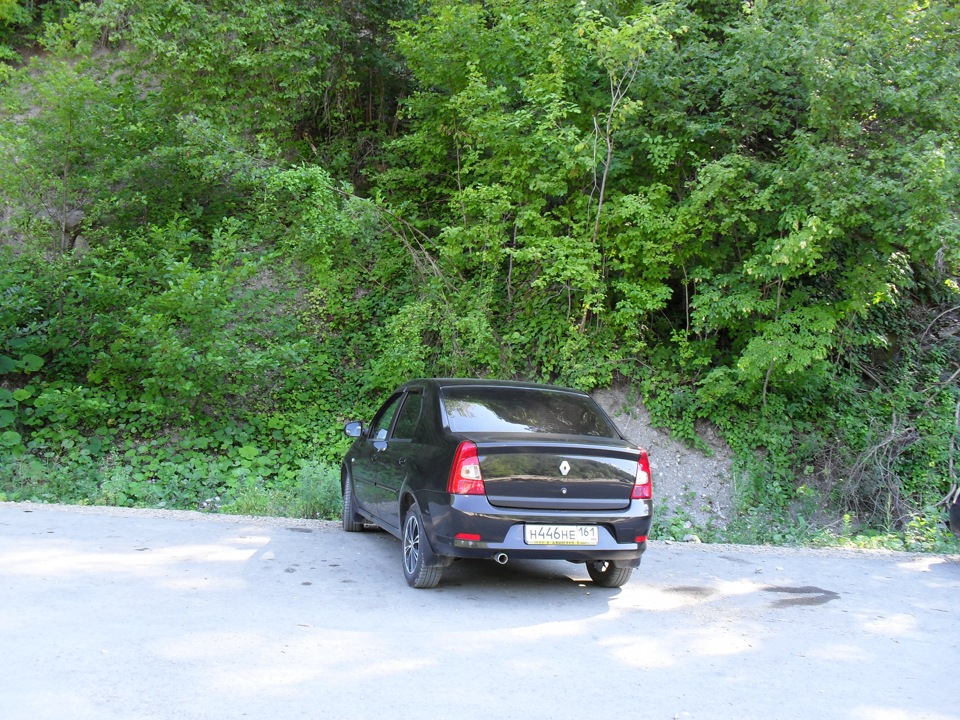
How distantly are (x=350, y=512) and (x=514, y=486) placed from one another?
3285mm

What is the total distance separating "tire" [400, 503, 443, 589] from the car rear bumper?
15 centimetres

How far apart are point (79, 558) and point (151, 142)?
459 inches

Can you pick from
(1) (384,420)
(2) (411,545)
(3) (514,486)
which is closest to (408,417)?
(1) (384,420)

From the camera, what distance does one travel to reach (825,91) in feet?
35.6

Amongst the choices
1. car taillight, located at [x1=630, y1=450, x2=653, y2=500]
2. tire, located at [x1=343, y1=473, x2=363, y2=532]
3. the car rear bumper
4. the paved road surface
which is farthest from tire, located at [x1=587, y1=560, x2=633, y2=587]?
tire, located at [x1=343, y1=473, x2=363, y2=532]

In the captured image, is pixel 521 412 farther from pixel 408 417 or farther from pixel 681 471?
pixel 681 471

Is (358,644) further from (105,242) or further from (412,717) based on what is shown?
(105,242)

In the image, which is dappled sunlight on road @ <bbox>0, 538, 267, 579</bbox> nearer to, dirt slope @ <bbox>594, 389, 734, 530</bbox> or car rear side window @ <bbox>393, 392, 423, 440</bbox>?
car rear side window @ <bbox>393, 392, 423, 440</bbox>

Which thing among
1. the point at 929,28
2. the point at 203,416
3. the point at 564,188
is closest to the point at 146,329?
the point at 203,416

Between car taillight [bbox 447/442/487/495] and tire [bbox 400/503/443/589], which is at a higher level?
car taillight [bbox 447/442/487/495]

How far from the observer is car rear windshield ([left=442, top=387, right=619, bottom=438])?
20.8 ft

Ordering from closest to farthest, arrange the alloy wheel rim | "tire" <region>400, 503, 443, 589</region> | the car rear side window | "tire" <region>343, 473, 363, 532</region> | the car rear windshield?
"tire" <region>400, 503, 443, 589</region> < the alloy wheel rim < the car rear windshield < the car rear side window < "tire" <region>343, 473, 363, 532</region>

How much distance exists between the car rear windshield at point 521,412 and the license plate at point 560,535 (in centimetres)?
83

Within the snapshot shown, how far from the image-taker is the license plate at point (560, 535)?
5730mm
